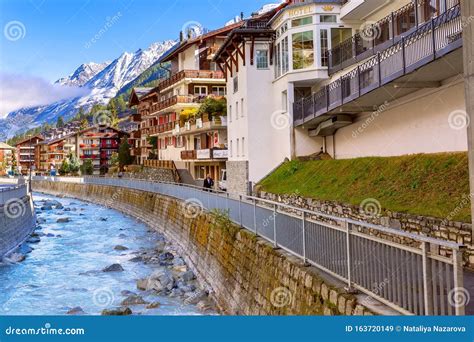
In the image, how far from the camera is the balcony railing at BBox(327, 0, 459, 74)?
22016 mm

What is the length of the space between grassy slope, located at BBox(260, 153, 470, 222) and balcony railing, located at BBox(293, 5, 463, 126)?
330 centimetres

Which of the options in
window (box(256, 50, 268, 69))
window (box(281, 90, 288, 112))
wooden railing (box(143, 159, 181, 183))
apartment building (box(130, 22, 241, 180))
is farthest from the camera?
wooden railing (box(143, 159, 181, 183))

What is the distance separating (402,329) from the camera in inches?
245

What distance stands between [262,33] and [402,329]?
30.0 m

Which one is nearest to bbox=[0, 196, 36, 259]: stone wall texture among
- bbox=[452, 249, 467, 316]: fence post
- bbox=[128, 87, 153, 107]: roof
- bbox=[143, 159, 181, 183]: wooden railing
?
bbox=[143, 159, 181, 183]: wooden railing

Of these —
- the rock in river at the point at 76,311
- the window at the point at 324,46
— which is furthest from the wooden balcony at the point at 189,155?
the rock in river at the point at 76,311

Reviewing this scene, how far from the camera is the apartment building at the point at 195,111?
4750 centimetres

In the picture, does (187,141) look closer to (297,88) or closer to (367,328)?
(297,88)
